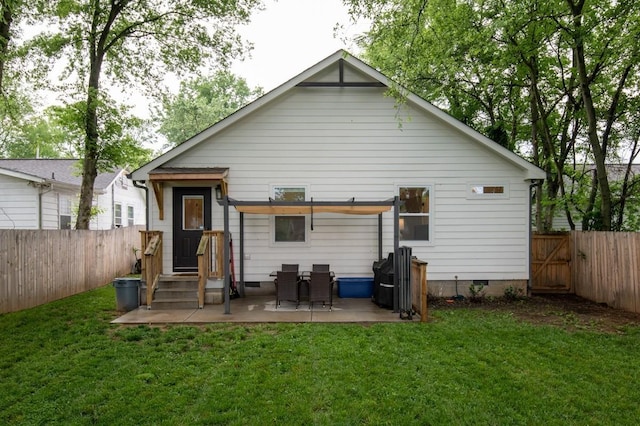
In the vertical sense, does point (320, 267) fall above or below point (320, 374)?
above

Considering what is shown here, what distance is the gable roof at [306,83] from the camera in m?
8.45

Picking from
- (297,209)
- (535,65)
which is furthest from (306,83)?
(535,65)

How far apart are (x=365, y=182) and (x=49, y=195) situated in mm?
12215

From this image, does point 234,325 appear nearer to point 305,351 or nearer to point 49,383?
point 305,351

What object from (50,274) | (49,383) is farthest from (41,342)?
(50,274)

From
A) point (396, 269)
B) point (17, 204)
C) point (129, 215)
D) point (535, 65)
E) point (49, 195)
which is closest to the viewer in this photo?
point (396, 269)

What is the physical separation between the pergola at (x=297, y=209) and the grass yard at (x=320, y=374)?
1262mm

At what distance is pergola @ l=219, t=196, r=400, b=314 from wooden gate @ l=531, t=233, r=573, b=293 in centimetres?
465

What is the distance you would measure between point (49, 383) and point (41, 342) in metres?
1.89

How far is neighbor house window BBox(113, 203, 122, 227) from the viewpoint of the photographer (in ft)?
58.1

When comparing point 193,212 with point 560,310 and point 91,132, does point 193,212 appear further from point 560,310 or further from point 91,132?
point 560,310

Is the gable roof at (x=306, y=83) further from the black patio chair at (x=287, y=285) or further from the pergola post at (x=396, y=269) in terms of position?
the black patio chair at (x=287, y=285)

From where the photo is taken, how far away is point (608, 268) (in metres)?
8.03

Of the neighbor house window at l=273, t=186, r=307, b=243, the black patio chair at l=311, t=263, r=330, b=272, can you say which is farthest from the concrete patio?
the neighbor house window at l=273, t=186, r=307, b=243
